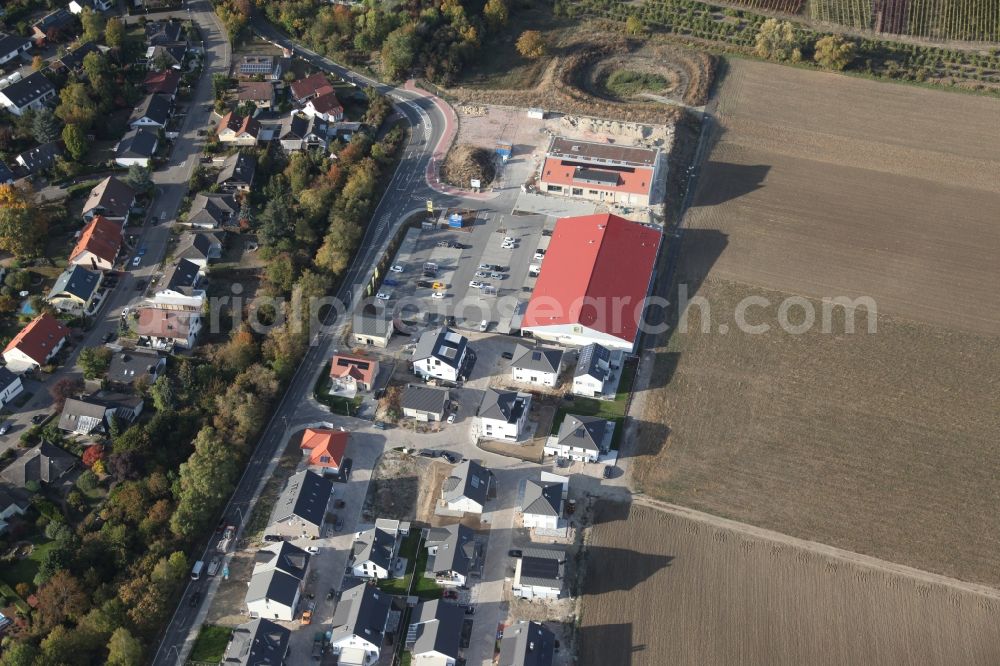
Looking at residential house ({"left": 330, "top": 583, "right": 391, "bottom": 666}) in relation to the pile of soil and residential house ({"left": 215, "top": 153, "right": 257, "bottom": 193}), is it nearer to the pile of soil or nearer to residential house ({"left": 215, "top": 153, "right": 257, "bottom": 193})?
the pile of soil

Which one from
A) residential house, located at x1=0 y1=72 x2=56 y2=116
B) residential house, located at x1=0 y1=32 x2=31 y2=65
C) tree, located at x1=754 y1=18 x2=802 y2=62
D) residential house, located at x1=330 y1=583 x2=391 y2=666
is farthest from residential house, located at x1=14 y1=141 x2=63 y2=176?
tree, located at x1=754 y1=18 x2=802 y2=62

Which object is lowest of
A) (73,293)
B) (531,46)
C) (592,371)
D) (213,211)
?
(592,371)

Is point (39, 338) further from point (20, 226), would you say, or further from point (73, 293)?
point (20, 226)

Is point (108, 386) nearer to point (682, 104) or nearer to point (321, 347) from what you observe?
point (321, 347)

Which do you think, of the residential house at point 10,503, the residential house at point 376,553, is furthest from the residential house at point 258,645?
the residential house at point 10,503

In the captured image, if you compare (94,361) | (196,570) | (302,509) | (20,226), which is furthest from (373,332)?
(20,226)

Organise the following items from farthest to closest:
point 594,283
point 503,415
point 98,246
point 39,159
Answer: point 39,159, point 98,246, point 594,283, point 503,415

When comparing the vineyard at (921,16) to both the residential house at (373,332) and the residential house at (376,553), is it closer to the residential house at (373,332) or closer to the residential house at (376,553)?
the residential house at (373,332)

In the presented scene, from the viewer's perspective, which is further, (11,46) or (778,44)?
(778,44)
